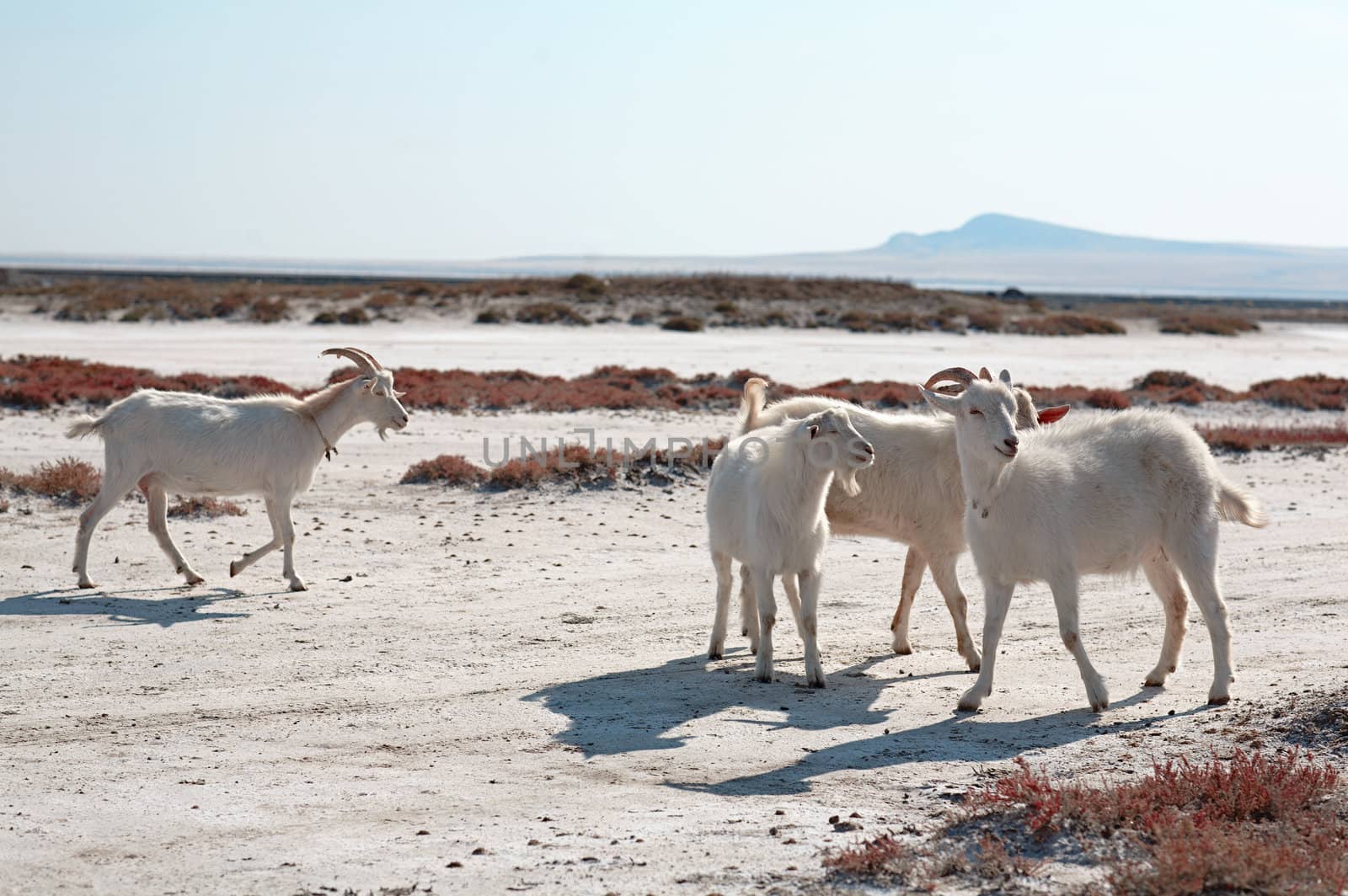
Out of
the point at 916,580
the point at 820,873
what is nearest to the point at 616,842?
the point at 820,873

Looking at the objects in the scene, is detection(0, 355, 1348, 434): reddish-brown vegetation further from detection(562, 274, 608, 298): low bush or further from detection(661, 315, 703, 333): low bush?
detection(562, 274, 608, 298): low bush

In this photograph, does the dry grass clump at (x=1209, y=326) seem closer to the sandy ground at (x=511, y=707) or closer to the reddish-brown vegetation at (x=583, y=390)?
the reddish-brown vegetation at (x=583, y=390)

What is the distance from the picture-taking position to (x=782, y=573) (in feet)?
28.4

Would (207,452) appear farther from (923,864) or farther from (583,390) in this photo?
(583,390)

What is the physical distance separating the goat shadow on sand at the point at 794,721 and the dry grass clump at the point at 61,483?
7.38 meters

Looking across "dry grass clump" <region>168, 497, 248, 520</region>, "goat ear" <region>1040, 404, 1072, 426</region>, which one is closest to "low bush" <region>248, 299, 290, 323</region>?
"dry grass clump" <region>168, 497, 248, 520</region>

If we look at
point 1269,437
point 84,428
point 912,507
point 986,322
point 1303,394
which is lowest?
point 1269,437

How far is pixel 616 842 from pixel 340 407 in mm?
6972

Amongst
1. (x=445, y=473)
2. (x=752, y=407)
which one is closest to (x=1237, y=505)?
(x=752, y=407)

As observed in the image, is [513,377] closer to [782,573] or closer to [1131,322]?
[782,573]

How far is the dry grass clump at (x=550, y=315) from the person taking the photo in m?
48.2

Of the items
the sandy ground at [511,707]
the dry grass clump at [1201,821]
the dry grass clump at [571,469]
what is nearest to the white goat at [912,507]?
the sandy ground at [511,707]

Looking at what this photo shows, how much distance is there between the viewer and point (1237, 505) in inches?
331

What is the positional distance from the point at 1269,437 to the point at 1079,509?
45.9 ft
